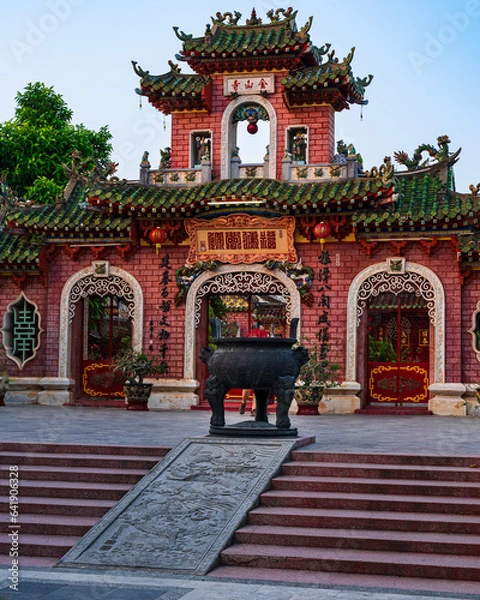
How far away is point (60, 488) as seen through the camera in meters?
8.66

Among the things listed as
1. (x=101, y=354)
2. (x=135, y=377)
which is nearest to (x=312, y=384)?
(x=135, y=377)

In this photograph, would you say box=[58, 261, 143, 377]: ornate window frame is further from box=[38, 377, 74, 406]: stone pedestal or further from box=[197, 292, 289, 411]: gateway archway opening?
box=[197, 292, 289, 411]: gateway archway opening

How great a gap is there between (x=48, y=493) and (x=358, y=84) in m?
11.8

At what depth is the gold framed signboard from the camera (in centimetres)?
1686

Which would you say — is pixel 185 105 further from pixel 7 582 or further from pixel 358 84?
pixel 7 582

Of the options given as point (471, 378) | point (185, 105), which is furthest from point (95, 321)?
A: point (471, 378)

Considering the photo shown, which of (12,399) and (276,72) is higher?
(276,72)

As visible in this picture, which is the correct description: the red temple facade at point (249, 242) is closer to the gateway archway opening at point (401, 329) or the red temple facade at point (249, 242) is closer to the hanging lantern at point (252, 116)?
the hanging lantern at point (252, 116)

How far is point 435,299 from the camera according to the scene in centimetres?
1631

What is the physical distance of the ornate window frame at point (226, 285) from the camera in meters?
16.9

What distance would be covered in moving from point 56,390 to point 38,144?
12493 mm

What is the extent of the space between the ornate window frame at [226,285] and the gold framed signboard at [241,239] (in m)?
0.21

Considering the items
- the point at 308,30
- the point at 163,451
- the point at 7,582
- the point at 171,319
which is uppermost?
the point at 308,30

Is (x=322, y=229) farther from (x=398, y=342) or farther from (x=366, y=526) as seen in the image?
(x=366, y=526)
